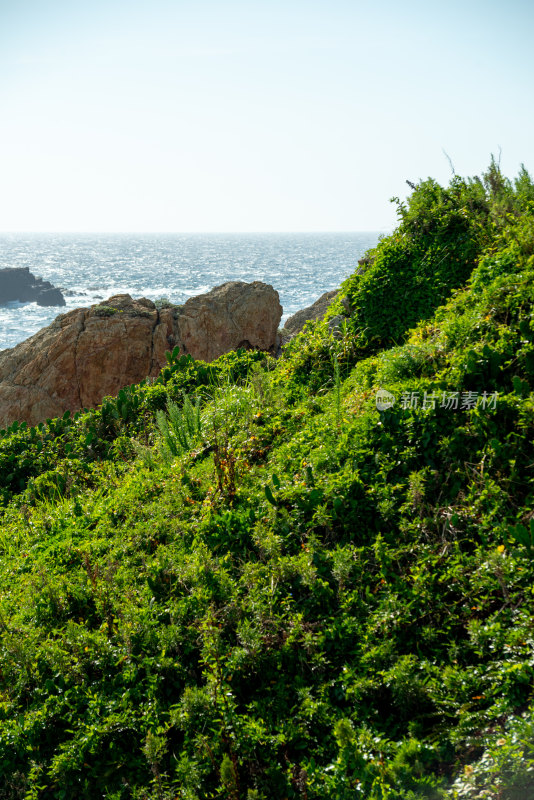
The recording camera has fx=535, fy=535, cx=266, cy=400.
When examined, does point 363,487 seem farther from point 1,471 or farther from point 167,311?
point 167,311

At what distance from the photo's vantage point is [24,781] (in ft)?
9.94

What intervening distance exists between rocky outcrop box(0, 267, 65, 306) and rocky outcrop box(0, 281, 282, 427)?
2084 inches

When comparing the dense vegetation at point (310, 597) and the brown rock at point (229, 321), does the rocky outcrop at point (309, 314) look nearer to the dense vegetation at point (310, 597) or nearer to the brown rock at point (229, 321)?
the brown rock at point (229, 321)

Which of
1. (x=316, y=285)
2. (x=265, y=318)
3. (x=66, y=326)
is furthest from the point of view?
(x=316, y=285)

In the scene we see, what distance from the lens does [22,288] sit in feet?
216

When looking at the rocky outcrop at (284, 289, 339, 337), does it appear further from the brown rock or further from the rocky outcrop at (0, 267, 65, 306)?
the rocky outcrop at (0, 267, 65, 306)

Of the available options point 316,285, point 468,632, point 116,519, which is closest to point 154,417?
point 116,519

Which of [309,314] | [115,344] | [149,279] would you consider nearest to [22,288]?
[149,279]

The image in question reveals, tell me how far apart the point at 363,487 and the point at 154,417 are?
181 inches

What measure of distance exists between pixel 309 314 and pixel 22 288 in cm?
6040

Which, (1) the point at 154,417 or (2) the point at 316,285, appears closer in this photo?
(1) the point at 154,417

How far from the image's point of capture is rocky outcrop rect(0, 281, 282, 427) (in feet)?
42.0

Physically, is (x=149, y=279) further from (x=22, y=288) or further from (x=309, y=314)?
(x=309, y=314)

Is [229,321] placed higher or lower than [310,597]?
higher
